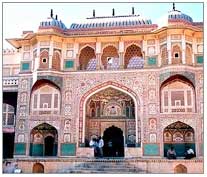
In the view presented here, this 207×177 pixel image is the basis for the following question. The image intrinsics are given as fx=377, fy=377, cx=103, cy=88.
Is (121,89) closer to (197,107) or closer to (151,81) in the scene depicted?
(151,81)

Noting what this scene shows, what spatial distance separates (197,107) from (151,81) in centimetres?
215

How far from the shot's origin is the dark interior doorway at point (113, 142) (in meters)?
17.0

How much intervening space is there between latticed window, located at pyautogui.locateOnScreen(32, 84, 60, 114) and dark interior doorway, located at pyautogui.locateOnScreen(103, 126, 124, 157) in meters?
2.68

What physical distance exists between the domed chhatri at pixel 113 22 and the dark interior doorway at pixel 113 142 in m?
4.65

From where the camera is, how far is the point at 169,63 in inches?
610

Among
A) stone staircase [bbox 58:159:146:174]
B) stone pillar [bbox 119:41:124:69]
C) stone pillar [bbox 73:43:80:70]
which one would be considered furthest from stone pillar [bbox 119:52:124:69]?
stone staircase [bbox 58:159:146:174]

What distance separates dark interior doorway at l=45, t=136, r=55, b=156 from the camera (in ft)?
54.6

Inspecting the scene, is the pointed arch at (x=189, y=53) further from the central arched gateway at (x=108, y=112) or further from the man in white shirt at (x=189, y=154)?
the man in white shirt at (x=189, y=154)

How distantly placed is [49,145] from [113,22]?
6.26m

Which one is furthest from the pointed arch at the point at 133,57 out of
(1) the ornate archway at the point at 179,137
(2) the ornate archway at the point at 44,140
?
(2) the ornate archway at the point at 44,140

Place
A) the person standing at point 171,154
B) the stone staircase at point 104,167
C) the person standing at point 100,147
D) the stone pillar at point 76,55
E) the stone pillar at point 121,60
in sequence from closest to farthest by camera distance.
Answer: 1. the stone staircase at point 104,167
2. the person standing at point 171,154
3. the person standing at point 100,147
4. the stone pillar at point 121,60
5. the stone pillar at point 76,55

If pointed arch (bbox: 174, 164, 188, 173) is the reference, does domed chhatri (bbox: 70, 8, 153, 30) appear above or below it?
above

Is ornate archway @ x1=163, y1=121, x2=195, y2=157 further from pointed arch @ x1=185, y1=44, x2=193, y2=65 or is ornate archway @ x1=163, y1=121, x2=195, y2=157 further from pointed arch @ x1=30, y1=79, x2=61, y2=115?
pointed arch @ x1=30, y1=79, x2=61, y2=115

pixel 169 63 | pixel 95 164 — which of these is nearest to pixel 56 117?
pixel 95 164
